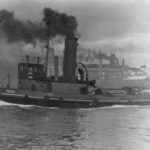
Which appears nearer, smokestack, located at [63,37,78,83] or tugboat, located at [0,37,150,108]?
Result: tugboat, located at [0,37,150,108]

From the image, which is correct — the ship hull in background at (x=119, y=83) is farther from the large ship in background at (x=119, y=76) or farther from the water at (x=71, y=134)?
the water at (x=71, y=134)

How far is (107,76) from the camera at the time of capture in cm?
9806

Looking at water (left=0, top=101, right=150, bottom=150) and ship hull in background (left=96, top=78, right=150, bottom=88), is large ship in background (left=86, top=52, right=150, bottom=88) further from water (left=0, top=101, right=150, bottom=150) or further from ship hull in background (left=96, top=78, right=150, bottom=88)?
water (left=0, top=101, right=150, bottom=150)

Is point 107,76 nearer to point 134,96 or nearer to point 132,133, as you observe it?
point 134,96

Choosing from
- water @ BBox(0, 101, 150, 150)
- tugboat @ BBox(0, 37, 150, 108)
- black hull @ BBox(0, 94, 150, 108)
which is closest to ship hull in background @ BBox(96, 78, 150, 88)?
tugboat @ BBox(0, 37, 150, 108)

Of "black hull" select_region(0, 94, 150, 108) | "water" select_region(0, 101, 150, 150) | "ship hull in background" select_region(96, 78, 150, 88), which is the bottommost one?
"water" select_region(0, 101, 150, 150)

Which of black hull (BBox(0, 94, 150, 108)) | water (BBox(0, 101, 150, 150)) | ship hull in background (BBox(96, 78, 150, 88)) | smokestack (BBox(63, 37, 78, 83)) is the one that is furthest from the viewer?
ship hull in background (BBox(96, 78, 150, 88))

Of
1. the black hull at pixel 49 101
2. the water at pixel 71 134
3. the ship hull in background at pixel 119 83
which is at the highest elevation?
the ship hull in background at pixel 119 83

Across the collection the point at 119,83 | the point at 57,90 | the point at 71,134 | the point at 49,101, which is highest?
the point at 119,83

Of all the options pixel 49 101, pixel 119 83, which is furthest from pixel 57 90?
pixel 119 83

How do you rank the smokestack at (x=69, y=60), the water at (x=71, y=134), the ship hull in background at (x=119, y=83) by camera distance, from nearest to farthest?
the water at (x=71, y=134) → the smokestack at (x=69, y=60) → the ship hull in background at (x=119, y=83)

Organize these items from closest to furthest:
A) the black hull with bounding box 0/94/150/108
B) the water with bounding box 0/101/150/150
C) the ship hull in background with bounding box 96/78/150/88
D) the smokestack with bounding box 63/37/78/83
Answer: the water with bounding box 0/101/150/150 < the black hull with bounding box 0/94/150/108 < the smokestack with bounding box 63/37/78/83 < the ship hull in background with bounding box 96/78/150/88

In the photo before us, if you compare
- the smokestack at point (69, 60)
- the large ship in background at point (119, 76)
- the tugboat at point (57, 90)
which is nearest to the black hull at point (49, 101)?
the tugboat at point (57, 90)

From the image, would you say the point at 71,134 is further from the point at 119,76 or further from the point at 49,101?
the point at 119,76
